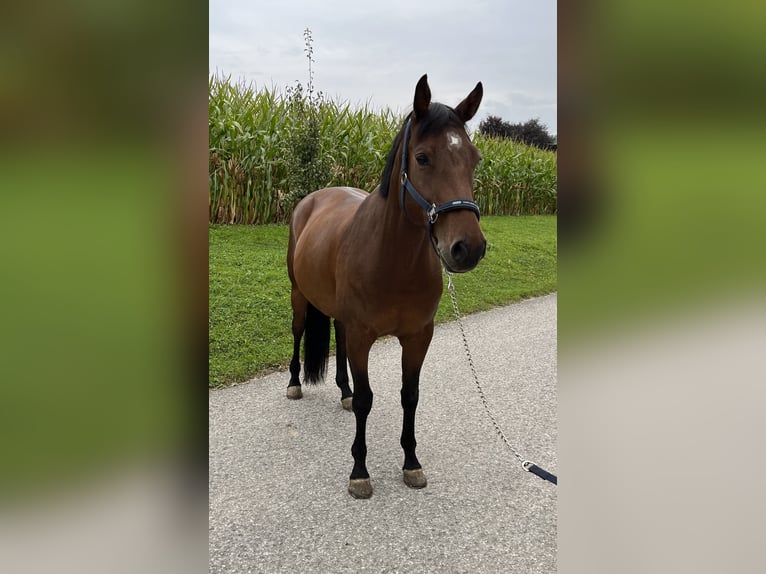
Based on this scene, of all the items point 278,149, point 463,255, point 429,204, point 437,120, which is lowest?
point 463,255

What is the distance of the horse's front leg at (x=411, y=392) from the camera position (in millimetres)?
2742

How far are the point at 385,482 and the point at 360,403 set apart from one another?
1.54 ft

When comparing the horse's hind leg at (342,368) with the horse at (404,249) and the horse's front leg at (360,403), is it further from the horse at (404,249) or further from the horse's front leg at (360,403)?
the horse's front leg at (360,403)

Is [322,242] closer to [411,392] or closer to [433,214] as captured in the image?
[411,392]

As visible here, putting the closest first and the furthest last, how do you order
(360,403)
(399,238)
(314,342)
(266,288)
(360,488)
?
(399,238) < (360,488) < (360,403) < (314,342) < (266,288)

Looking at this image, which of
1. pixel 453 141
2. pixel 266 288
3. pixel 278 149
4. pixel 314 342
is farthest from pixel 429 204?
pixel 278 149

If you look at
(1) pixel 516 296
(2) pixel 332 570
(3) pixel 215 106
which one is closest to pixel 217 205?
(3) pixel 215 106

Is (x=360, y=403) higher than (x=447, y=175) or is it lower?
lower

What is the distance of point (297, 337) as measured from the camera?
409 centimetres

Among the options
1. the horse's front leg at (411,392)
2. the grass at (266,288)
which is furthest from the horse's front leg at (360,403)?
the grass at (266,288)
